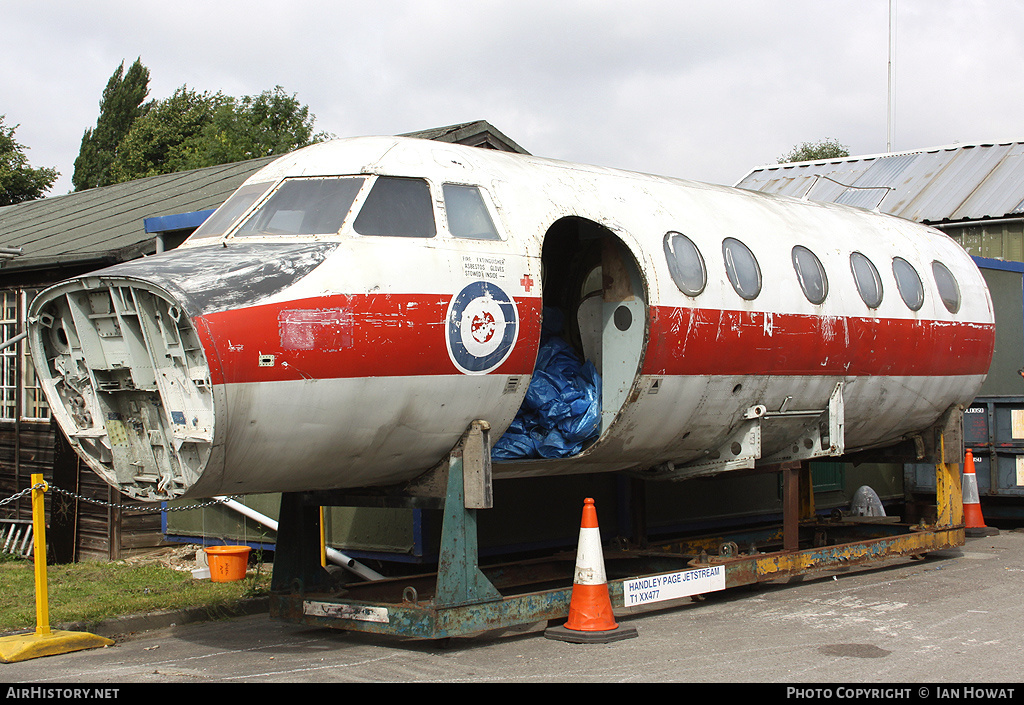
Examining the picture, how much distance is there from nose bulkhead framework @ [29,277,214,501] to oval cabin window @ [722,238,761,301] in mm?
4862

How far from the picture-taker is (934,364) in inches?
465

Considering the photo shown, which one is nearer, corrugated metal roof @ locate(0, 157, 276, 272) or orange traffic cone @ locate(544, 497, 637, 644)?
orange traffic cone @ locate(544, 497, 637, 644)

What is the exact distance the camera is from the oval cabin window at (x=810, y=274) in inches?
403

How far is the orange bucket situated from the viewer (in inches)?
430

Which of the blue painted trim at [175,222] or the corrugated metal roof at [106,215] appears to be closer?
the blue painted trim at [175,222]

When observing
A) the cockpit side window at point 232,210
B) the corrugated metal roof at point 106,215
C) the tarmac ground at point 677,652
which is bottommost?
the tarmac ground at point 677,652

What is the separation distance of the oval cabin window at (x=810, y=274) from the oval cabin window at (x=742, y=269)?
0.64 meters

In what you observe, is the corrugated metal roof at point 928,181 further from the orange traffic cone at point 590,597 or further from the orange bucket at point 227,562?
the orange traffic cone at point 590,597

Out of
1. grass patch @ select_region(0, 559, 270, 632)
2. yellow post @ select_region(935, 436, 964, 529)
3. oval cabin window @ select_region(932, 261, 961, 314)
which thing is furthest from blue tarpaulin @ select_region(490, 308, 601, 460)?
yellow post @ select_region(935, 436, 964, 529)

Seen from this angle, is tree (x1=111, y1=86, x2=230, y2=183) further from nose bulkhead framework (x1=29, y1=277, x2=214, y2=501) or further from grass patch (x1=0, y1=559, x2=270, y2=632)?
nose bulkhead framework (x1=29, y1=277, x2=214, y2=501)

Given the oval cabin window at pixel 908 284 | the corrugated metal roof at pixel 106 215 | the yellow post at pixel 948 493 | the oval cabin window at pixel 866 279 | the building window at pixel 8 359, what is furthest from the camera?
the building window at pixel 8 359

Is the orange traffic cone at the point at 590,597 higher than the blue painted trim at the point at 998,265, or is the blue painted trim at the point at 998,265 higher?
the blue painted trim at the point at 998,265

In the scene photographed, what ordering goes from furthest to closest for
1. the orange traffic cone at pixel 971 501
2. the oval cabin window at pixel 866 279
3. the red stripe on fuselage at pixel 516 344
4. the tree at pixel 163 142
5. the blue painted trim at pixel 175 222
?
the tree at pixel 163 142 < the orange traffic cone at pixel 971 501 < the blue painted trim at pixel 175 222 < the oval cabin window at pixel 866 279 < the red stripe on fuselage at pixel 516 344

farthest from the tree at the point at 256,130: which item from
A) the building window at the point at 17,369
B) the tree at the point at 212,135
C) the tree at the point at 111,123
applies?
the building window at the point at 17,369
